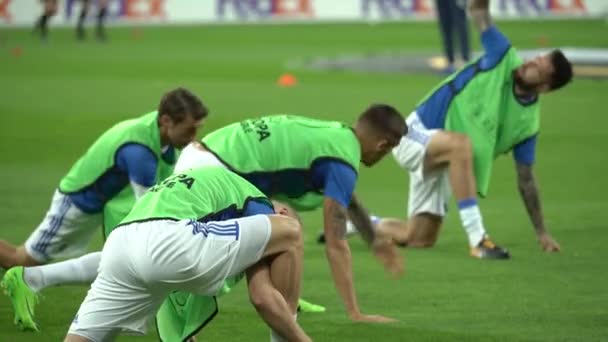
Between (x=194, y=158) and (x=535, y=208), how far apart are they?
3955mm

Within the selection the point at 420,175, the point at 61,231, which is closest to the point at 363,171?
the point at 420,175

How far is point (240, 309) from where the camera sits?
10797 millimetres

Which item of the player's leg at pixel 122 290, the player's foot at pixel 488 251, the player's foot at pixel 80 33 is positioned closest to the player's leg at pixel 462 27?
the player's foot at pixel 80 33

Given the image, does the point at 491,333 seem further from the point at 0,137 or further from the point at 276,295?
the point at 0,137

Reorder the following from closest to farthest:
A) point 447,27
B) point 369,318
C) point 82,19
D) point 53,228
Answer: point 369,318 < point 53,228 < point 447,27 < point 82,19

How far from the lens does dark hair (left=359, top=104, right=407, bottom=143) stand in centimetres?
959

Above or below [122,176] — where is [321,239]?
below

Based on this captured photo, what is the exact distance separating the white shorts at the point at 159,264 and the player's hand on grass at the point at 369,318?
5.96 ft

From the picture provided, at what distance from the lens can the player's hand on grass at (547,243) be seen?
517 inches

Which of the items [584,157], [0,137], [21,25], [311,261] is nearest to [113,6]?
[21,25]

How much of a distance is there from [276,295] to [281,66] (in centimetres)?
2387

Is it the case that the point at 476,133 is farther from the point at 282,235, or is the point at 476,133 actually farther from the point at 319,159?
the point at 282,235

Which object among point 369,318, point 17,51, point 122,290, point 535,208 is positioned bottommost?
point 17,51

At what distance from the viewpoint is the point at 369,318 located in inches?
396
